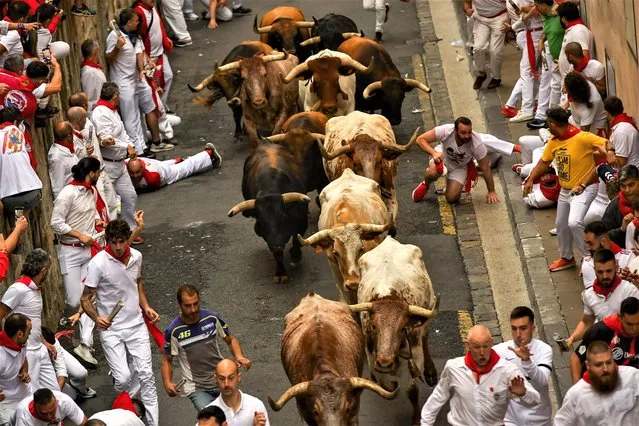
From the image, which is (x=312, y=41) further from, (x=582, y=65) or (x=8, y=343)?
(x=8, y=343)

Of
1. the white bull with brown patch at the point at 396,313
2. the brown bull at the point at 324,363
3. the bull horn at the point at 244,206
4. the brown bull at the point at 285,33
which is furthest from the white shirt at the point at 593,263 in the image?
the brown bull at the point at 285,33

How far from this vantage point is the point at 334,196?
17.9 m

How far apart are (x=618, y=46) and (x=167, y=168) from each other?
656cm

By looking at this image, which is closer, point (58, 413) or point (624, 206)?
point (58, 413)

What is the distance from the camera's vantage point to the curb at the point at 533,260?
51.6ft

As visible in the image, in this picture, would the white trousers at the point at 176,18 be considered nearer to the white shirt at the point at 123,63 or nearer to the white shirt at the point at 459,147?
the white shirt at the point at 123,63

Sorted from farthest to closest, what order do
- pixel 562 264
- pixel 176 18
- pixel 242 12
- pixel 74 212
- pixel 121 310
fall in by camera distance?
pixel 242 12 < pixel 176 18 < pixel 562 264 < pixel 74 212 < pixel 121 310

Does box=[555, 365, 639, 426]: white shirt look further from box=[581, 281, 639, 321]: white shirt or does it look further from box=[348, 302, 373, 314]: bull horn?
box=[348, 302, 373, 314]: bull horn

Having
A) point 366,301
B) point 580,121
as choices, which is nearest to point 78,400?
point 366,301

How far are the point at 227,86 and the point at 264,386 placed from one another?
7364 mm

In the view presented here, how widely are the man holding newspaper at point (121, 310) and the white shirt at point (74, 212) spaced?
1.92 metres

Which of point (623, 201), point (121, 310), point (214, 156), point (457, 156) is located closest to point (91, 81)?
point (214, 156)

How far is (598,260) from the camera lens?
542 inches

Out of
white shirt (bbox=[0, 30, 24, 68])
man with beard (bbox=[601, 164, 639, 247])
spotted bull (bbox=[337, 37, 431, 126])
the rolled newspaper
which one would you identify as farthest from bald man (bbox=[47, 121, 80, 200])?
man with beard (bbox=[601, 164, 639, 247])
